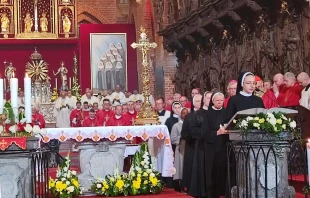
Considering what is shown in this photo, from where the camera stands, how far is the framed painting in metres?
26.9

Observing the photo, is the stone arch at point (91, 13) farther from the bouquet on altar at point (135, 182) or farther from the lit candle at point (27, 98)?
the lit candle at point (27, 98)

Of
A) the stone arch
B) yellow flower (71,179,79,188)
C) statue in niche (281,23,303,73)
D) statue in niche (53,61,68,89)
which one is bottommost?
yellow flower (71,179,79,188)

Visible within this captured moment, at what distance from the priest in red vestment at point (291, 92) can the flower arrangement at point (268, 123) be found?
4.14 meters

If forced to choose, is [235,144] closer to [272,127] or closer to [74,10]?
[272,127]

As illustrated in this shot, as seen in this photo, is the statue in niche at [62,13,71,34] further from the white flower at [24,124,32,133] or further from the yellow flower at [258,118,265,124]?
the yellow flower at [258,118,265,124]

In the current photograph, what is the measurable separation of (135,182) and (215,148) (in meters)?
1.30

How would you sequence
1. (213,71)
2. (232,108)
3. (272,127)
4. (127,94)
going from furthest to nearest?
(127,94), (213,71), (232,108), (272,127)

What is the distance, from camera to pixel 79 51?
27562 millimetres

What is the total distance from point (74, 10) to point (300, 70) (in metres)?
19.1

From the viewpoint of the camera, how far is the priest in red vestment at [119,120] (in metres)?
14.2

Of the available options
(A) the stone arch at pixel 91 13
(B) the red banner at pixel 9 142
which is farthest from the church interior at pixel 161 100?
(A) the stone arch at pixel 91 13

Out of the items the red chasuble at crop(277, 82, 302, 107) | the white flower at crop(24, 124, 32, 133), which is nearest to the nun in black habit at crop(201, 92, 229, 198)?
the red chasuble at crop(277, 82, 302, 107)

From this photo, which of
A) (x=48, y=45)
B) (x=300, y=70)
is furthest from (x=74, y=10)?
(x=300, y=70)

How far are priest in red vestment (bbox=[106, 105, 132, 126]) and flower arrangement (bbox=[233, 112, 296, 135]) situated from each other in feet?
24.7
